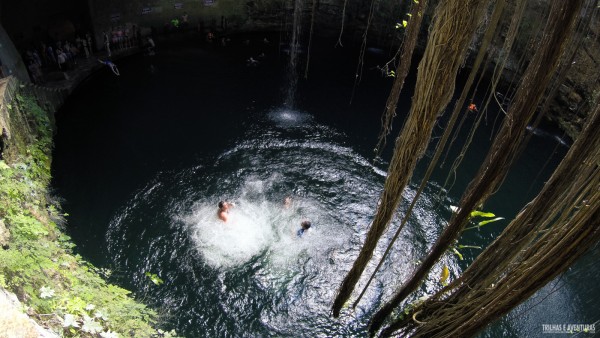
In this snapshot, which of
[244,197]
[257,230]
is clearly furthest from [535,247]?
[244,197]

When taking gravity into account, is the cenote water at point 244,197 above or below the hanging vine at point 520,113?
below

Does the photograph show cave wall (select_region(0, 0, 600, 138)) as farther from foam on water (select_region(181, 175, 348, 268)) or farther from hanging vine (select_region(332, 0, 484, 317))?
hanging vine (select_region(332, 0, 484, 317))

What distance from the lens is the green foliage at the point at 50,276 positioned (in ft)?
12.9

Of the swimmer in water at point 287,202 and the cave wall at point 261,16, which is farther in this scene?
the cave wall at point 261,16

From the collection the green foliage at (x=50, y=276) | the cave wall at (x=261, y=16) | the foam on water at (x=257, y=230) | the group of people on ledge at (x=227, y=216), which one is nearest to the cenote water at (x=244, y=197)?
the foam on water at (x=257, y=230)

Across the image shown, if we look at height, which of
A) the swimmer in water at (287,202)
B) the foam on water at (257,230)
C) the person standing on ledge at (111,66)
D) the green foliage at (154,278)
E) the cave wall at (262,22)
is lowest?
the green foliage at (154,278)

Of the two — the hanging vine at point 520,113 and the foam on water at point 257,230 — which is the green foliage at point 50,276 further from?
the hanging vine at point 520,113

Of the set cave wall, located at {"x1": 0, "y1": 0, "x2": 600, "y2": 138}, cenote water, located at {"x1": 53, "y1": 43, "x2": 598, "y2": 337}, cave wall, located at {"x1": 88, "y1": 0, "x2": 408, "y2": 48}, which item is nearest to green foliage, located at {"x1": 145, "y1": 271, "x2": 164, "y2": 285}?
cenote water, located at {"x1": 53, "y1": 43, "x2": 598, "y2": 337}

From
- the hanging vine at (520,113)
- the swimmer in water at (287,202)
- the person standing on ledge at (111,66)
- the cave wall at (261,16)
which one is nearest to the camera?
the hanging vine at (520,113)

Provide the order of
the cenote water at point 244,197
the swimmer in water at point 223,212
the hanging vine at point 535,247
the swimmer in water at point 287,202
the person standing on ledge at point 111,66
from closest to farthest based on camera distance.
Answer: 1. the hanging vine at point 535,247
2. the cenote water at point 244,197
3. the swimmer in water at point 223,212
4. the swimmer in water at point 287,202
5. the person standing on ledge at point 111,66

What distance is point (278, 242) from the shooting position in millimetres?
7562

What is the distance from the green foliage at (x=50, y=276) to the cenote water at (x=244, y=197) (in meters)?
0.73

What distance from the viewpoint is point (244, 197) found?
8.53m

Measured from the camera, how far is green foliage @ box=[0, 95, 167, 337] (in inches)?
154
